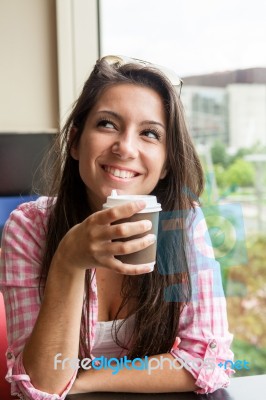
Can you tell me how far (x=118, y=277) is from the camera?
0.83 meters

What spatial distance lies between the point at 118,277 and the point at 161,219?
12cm

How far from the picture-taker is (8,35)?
1.51 metres

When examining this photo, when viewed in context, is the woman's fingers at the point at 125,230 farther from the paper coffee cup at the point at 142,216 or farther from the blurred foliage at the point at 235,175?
the blurred foliage at the point at 235,175

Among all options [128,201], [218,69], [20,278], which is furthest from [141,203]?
[218,69]

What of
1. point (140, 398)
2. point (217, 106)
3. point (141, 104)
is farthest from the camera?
point (217, 106)

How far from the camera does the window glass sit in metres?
1.38

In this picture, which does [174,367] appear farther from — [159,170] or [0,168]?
[0,168]

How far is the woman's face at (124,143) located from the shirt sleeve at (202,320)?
0.14 metres

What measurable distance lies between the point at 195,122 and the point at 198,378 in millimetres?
920

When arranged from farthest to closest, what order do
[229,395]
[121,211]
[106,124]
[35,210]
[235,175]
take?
[235,175] < [35,210] < [106,124] < [229,395] < [121,211]

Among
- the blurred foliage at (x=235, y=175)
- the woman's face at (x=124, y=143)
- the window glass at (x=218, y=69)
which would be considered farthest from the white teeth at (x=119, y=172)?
the blurred foliage at (x=235, y=175)

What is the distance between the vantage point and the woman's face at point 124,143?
2.27ft

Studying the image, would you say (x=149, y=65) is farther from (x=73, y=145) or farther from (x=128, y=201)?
(x=128, y=201)

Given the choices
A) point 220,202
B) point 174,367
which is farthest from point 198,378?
point 220,202
